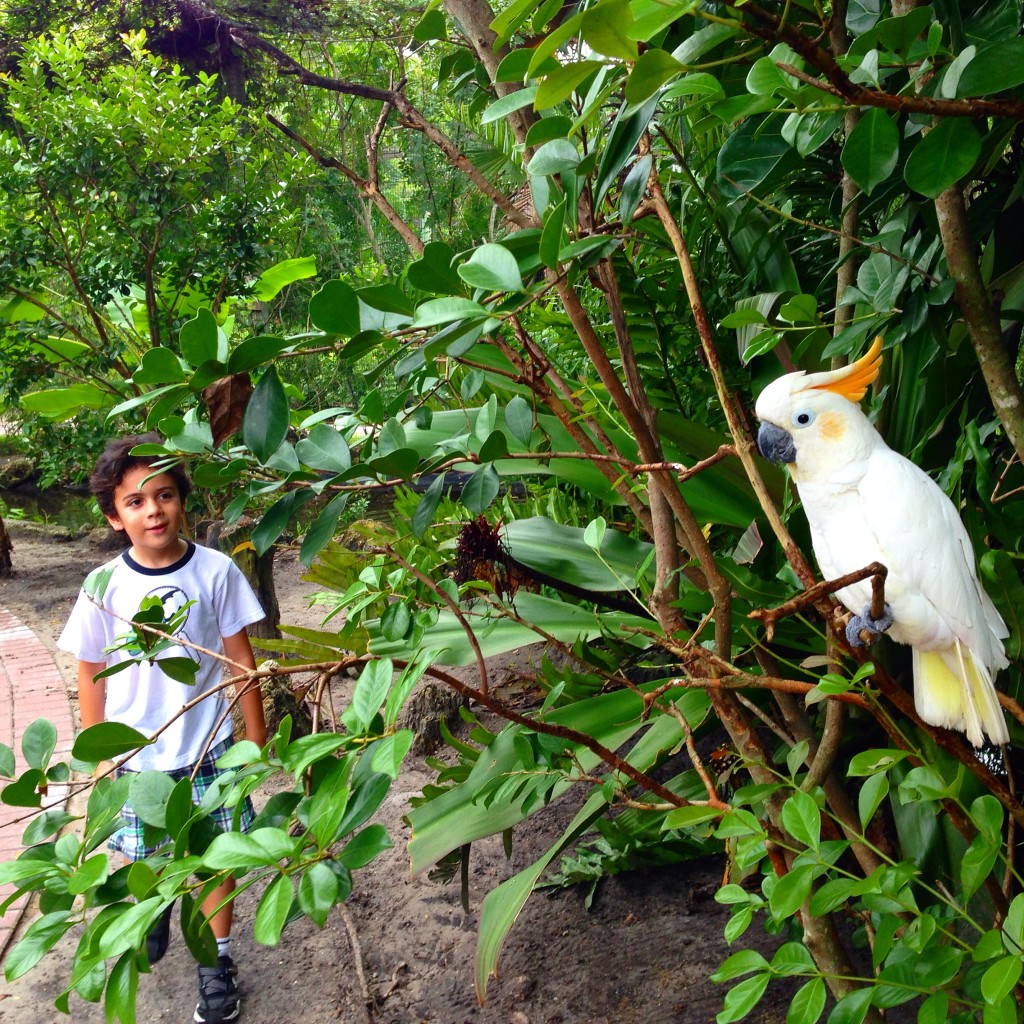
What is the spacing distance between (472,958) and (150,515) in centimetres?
111

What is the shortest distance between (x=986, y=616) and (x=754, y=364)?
2.09 ft

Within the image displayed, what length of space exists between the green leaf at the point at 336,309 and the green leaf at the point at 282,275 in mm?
2824

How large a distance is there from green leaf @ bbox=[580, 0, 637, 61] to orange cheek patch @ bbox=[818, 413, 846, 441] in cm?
56

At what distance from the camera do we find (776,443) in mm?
1025

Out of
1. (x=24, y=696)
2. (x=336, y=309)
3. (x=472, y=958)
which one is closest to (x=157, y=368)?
→ (x=336, y=309)

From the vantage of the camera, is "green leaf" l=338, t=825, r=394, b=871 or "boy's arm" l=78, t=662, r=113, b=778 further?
"boy's arm" l=78, t=662, r=113, b=778

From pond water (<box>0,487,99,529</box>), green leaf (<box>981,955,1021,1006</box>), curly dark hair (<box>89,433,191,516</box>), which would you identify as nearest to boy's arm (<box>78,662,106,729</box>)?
curly dark hair (<box>89,433,191,516</box>)

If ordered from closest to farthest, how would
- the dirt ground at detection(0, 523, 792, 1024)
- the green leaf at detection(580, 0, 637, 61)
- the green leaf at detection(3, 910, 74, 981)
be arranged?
the green leaf at detection(580, 0, 637, 61), the green leaf at detection(3, 910, 74, 981), the dirt ground at detection(0, 523, 792, 1024)

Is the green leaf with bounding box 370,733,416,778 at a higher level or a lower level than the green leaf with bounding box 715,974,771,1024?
higher

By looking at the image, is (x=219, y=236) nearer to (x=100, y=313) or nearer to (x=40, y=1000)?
(x=100, y=313)

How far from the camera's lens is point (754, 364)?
58.9 inches

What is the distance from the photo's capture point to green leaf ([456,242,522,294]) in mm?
643

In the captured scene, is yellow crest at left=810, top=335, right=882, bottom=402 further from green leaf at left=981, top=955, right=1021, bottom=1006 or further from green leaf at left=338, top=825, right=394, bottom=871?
green leaf at left=338, top=825, right=394, bottom=871

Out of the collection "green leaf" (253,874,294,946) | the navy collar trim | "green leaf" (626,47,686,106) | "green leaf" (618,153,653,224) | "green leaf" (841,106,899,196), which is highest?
"green leaf" (618,153,653,224)
